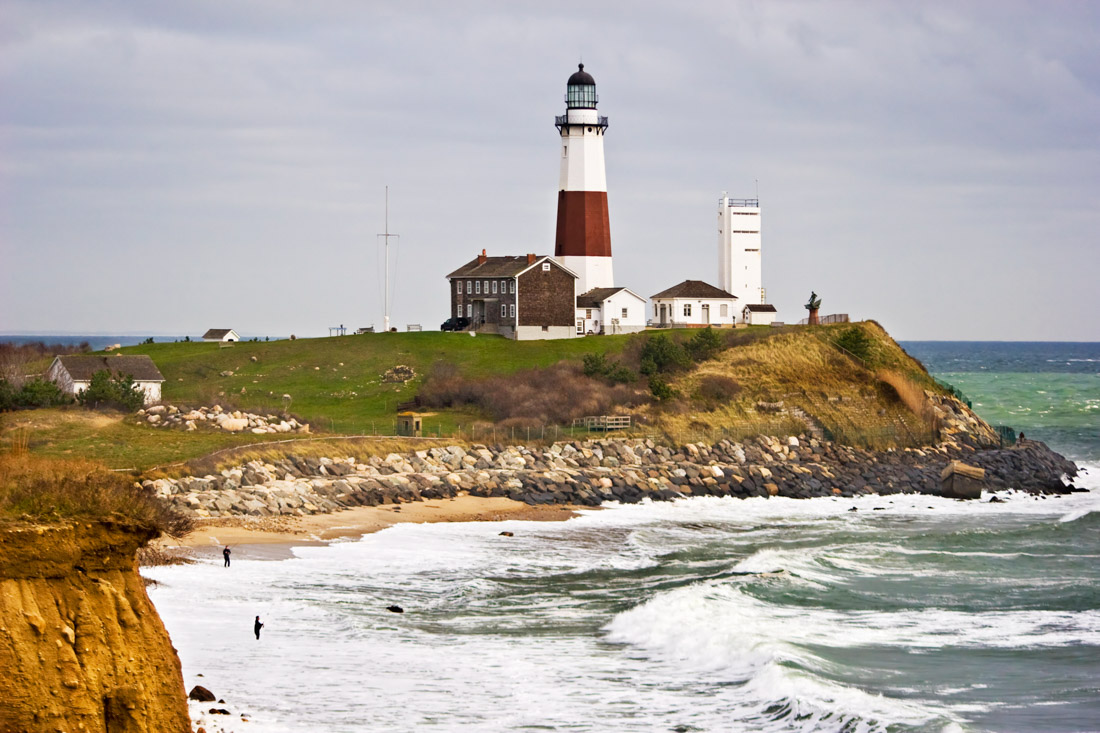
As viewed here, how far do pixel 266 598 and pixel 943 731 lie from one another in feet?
43.9

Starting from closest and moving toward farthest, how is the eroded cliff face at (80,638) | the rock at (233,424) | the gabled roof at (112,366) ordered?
the eroded cliff face at (80,638) → the rock at (233,424) → the gabled roof at (112,366)

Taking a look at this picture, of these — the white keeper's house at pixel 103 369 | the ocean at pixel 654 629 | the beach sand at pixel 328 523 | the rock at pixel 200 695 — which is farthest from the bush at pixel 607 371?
the rock at pixel 200 695

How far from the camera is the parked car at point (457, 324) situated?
6750 cm

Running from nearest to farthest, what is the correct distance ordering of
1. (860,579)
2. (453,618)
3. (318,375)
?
1. (453,618)
2. (860,579)
3. (318,375)

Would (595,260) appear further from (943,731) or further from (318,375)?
(943,731)

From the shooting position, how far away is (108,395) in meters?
47.1

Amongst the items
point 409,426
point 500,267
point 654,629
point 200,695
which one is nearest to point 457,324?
point 500,267

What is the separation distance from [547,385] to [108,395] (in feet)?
57.5

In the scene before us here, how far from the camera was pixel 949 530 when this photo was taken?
38.5 m

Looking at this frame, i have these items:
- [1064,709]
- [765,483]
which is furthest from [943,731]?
[765,483]

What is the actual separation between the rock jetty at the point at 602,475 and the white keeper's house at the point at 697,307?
1805 cm

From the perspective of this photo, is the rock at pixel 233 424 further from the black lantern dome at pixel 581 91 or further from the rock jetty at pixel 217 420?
the black lantern dome at pixel 581 91

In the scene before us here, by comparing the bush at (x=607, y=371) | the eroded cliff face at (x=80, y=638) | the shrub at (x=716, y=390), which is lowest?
the eroded cliff face at (x=80, y=638)

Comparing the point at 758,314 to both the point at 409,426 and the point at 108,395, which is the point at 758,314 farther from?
the point at 108,395
